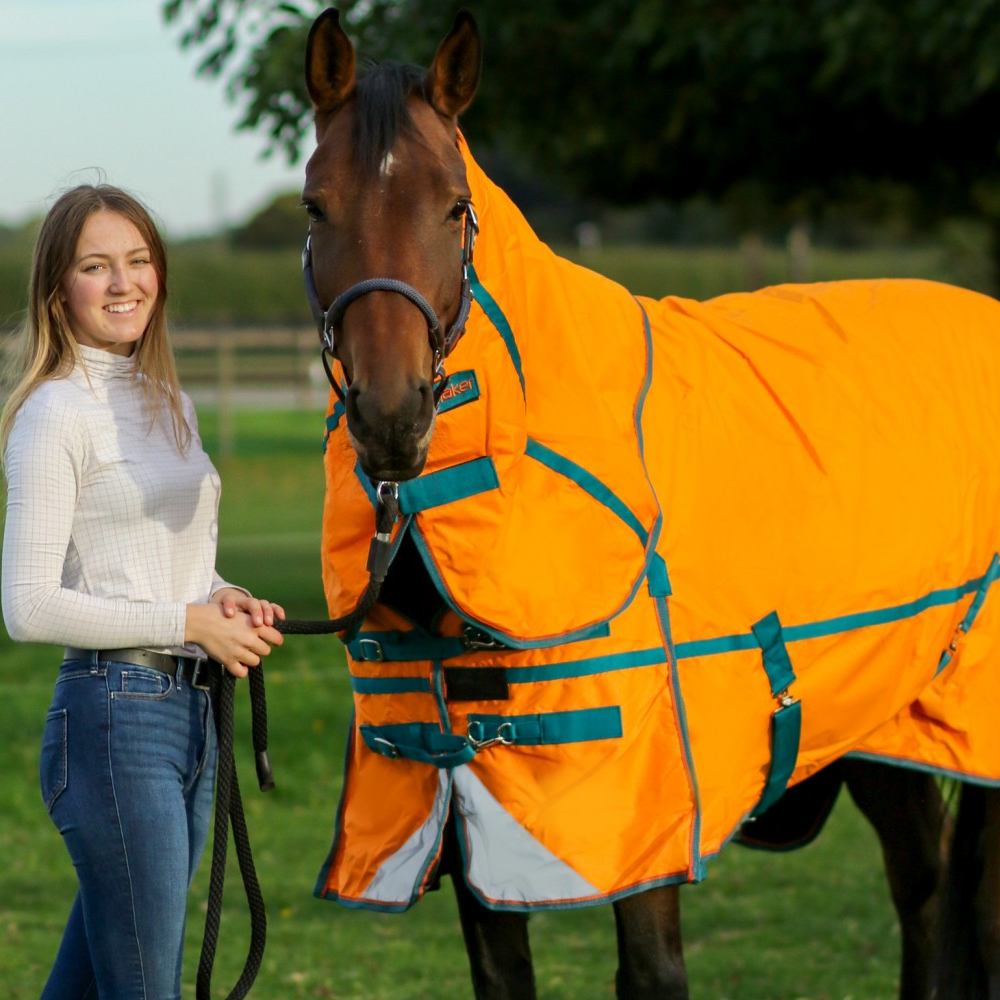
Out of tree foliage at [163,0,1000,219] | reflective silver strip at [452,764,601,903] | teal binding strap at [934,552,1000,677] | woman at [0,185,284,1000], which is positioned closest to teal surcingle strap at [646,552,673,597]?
reflective silver strip at [452,764,601,903]

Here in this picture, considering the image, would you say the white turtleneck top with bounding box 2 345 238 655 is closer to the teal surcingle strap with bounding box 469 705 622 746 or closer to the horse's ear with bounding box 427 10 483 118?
the teal surcingle strap with bounding box 469 705 622 746

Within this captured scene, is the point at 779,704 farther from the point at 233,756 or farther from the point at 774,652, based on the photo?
the point at 233,756

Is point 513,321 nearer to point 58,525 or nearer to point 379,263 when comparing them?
point 379,263

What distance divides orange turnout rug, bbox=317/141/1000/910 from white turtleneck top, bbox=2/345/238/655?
257mm

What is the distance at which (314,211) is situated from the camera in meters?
2.64

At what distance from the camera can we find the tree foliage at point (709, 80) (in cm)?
809

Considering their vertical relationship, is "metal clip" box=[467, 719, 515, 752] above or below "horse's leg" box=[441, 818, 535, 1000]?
above

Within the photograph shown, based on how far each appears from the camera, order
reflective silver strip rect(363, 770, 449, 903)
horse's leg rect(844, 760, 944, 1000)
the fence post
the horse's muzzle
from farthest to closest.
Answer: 1. the fence post
2. horse's leg rect(844, 760, 944, 1000)
3. reflective silver strip rect(363, 770, 449, 903)
4. the horse's muzzle

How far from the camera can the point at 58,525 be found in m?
2.55

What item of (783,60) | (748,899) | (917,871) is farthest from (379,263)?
(783,60)

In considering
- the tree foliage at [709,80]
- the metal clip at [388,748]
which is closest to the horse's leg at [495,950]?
the metal clip at [388,748]

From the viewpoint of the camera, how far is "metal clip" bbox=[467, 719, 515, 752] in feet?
9.22

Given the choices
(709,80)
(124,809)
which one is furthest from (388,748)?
(709,80)

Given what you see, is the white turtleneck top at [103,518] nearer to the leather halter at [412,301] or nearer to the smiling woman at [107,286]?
the smiling woman at [107,286]
